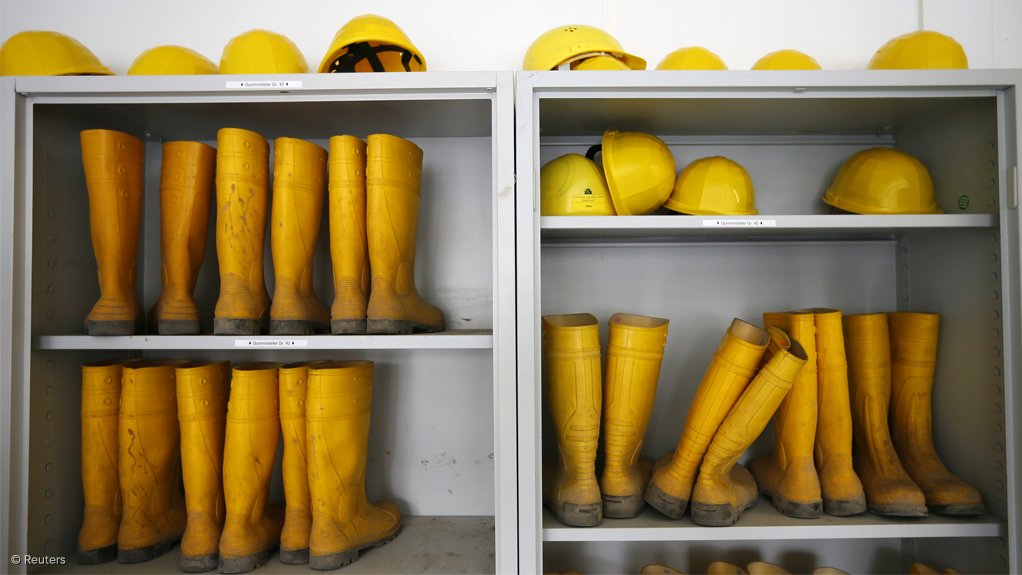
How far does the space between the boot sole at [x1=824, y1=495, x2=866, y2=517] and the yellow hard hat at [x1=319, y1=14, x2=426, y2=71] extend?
149cm

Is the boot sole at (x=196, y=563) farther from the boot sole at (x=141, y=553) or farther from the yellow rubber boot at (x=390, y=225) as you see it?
the yellow rubber boot at (x=390, y=225)

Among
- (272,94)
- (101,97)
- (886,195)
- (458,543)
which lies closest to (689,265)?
(886,195)

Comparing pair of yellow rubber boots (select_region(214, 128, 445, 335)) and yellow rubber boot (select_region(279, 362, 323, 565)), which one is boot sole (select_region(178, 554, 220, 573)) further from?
pair of yellow rubber boots (select_region(214, 128, 445, 335))

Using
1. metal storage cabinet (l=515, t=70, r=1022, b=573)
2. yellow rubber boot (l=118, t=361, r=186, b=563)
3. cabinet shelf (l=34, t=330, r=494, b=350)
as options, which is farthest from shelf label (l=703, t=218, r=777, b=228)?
yellow rubber boot (l=118, t=361, r=186, b=563)

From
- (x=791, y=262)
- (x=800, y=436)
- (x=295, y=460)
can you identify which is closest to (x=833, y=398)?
(x=800, y=436)

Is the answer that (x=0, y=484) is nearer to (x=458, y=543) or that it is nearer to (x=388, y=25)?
(x=458, y=543)

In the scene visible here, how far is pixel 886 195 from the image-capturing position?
4.50 feet

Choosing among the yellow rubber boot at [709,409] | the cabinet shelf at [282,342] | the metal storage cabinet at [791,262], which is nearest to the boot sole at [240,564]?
the cabinet shelf at [282,342]

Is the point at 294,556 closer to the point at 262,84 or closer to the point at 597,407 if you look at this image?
the point at 597,407

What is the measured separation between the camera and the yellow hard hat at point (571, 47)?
1.34 m

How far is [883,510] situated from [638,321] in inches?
28.1

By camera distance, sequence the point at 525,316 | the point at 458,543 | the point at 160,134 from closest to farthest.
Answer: the point at 525,316 < the point at 458,543 < the point at 160,134

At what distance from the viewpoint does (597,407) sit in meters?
1.28

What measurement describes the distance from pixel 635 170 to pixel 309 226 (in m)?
0.81
